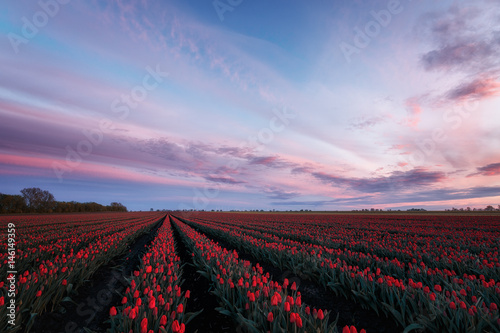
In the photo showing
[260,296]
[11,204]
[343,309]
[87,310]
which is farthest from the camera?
[11,204]

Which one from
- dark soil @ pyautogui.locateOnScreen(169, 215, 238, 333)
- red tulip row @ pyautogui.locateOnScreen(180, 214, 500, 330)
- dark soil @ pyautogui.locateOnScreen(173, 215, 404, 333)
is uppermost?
red tulip row @ pyautogui.locateOnScreen(180, 214, 500, 330)

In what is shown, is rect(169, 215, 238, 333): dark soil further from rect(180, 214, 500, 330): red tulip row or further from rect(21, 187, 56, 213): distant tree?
rect(21, 187, 56, 213): distant tree

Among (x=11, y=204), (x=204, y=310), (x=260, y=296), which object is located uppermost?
(x=11, y=204)

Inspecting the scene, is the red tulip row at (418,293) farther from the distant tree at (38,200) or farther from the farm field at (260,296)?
the distant tree at (38,200)

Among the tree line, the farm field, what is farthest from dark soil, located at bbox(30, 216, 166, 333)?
the tree line

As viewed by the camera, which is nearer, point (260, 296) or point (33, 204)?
point (260, 296)

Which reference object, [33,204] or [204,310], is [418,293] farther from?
[33,204]

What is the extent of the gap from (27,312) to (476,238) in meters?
19.7

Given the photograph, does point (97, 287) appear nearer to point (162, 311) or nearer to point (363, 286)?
point (162, 311)

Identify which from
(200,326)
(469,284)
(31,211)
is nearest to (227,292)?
(200,326)

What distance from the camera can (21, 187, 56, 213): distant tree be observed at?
94.1m

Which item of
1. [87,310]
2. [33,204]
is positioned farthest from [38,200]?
[87,310]

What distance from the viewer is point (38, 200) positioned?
9706cm

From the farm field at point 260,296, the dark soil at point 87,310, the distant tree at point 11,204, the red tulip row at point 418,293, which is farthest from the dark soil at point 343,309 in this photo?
the distant tree at point 11,204
